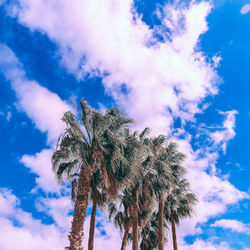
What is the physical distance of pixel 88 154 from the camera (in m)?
14.6

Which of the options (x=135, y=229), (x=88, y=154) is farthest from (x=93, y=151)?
(x=135, y=229)

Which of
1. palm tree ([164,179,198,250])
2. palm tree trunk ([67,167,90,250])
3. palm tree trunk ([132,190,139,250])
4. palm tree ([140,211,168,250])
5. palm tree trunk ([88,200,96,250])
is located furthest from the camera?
palm tree ([140,211,168,250])

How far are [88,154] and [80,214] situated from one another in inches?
128

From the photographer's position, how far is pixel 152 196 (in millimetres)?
20359

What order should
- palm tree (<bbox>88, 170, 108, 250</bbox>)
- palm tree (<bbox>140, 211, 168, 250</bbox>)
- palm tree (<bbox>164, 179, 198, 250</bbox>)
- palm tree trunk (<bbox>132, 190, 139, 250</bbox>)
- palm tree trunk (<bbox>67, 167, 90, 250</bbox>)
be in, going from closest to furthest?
palm tree trunk (<bbox>67, 167, 90, 250</bbox>)
palm tree (<bbox>88, 170, 108, 250</bbox>)
palm tree trunk (<bbox>132, 190, 139, 250</bbox>)
palm tree (<bbox>164, 179, 198, 250</bbox>)
palm tree (<bbox>140, 211, 168, 250</bbox>)

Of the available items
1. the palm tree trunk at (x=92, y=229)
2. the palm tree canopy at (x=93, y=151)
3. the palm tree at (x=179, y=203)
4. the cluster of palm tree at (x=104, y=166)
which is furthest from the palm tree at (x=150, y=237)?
the palm tree canopy at (x=93, y=151)

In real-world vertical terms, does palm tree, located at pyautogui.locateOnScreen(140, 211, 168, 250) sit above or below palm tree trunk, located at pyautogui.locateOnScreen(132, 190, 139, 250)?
above

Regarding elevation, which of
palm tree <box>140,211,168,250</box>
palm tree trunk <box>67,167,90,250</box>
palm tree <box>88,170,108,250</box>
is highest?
palm tree <box>140,211,168,250</box>

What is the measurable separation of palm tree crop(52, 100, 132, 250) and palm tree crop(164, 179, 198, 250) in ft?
37.5

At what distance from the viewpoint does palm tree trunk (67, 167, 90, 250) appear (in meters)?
12.4

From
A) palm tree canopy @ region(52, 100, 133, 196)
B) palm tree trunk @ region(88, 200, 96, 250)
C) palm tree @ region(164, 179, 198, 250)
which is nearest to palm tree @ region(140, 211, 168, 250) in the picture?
palm tree @ region(164, 179, 198, 250)

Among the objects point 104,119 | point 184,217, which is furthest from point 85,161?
point 184,217

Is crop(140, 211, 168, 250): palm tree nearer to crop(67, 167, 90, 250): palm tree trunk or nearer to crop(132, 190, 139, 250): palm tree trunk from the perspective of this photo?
crop(132, 190, 139, 250): palm tree trunk

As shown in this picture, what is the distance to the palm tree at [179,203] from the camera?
81.5 feet
